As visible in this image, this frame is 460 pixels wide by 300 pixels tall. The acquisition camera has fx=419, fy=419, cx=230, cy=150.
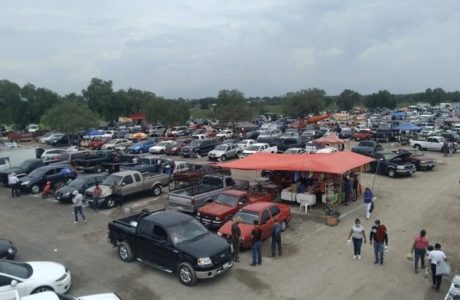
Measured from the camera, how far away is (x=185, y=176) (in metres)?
24.2

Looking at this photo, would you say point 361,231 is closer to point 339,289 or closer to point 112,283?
point 339,289

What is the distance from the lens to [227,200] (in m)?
17.5

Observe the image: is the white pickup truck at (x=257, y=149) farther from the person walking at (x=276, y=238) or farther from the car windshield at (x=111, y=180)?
the person walking at (x=276, y=238)

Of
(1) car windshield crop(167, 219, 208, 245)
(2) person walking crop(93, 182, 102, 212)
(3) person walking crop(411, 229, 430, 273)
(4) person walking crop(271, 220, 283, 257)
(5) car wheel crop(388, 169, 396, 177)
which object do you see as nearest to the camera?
(3) person walking crop(411, 229, 430, 273)

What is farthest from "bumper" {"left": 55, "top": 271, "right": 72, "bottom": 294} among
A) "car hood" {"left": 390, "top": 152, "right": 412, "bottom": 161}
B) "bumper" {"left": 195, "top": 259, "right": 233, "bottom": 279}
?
"car hood" {"left": 390, "top": 152, "right": 412, "bottom": 161}

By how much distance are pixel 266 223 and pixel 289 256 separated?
5.37ft

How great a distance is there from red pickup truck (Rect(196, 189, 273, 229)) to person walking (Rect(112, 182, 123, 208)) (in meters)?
5.47

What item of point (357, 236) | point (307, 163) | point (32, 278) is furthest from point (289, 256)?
point (32, 278)

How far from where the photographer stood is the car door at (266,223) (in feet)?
49.0

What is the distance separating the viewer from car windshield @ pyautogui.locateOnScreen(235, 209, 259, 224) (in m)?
15.0

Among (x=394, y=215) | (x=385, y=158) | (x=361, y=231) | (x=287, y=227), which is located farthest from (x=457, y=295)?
(x=385, y=158)

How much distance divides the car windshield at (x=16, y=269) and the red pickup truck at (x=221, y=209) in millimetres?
7051

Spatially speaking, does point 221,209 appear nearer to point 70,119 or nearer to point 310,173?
point 310,173

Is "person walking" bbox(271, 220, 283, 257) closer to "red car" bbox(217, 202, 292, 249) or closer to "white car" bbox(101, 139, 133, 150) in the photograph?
"red car" bbox(217, 202, 292, 249)
